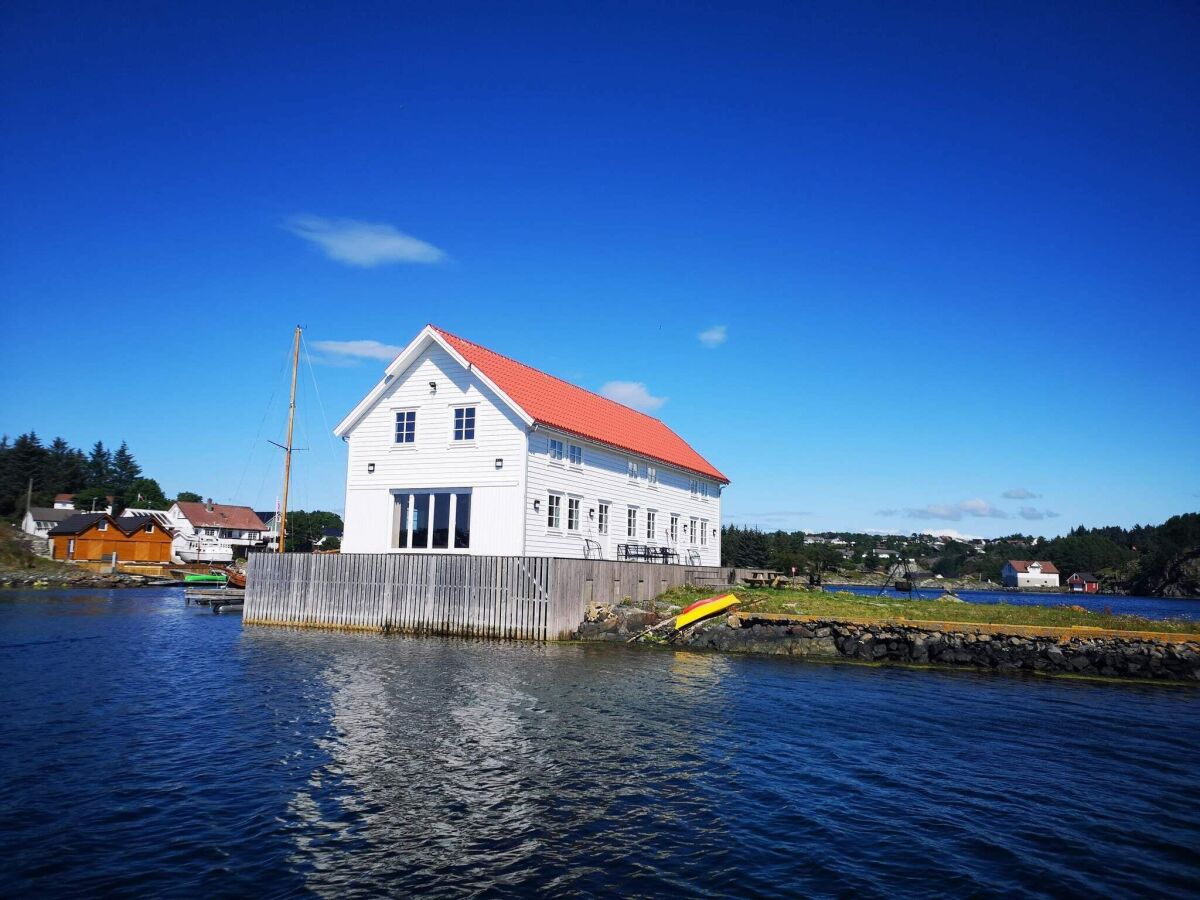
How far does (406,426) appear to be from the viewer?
32.2 metres

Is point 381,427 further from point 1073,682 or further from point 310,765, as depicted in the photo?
point 1073,682

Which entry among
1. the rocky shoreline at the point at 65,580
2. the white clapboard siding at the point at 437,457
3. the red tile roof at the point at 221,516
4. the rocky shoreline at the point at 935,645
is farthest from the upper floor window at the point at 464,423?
the red tile roof at the point at 221,516

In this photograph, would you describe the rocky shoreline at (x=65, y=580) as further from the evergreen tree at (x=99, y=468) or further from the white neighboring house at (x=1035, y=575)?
the white neighboring house at (x=1035, y=575)

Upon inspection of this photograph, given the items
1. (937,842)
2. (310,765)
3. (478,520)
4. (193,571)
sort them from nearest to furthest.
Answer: (937,842)
(310,765)
(478,520)
(193,571)

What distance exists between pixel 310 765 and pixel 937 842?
28.8 ft

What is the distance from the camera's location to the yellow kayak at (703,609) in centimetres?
2802

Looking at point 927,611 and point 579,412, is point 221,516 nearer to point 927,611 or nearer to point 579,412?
point 579,412

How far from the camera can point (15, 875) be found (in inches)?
309

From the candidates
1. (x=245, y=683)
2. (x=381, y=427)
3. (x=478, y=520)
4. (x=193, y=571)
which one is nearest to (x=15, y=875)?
(x=245, y=683)

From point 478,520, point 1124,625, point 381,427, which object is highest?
point 381,427

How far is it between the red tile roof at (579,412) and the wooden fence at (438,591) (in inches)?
234

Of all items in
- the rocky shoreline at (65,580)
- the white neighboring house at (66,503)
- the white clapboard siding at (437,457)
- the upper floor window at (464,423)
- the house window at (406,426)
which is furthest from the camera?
the white neighboring house at (66,503)

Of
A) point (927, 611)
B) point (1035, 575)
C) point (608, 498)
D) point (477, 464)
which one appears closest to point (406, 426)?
point (477, 464)

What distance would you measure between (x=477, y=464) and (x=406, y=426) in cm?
406
